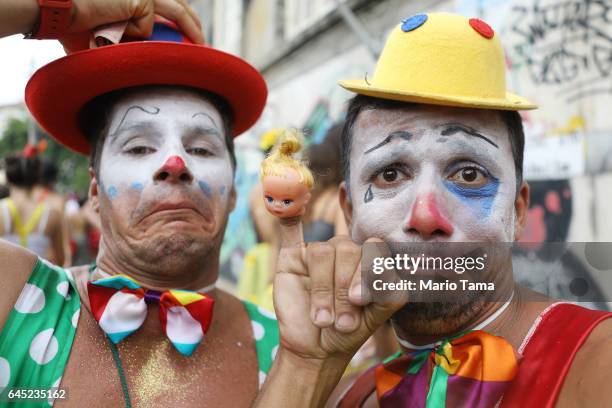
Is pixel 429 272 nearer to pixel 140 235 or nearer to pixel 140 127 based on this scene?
pixel 140 235

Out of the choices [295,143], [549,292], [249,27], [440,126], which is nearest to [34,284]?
[295,143]

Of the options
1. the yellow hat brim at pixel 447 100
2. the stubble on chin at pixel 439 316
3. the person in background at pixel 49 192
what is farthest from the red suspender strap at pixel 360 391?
the person in background at pixel 49 192

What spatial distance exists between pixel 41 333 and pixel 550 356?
1.57 metres

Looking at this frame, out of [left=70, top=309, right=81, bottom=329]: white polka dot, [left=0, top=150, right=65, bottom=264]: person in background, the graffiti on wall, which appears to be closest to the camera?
[left=70, top=309, right=81, bottom=329]: white polka dot

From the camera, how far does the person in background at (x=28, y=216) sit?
6340 mm

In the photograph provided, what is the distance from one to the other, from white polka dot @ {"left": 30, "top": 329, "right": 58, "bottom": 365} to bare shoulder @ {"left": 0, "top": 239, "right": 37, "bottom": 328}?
0.12 meters

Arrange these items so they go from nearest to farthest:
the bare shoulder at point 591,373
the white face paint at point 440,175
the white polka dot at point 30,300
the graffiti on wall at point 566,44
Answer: the bare shoulder at point 591,373
the white face paint at point 440,175
the white polka dot at point 30,300
the graffiti on wall at point 566,44

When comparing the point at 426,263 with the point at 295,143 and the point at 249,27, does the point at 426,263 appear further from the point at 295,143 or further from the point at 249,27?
the point at 249,27

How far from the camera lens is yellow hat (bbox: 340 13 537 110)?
182 centimetres

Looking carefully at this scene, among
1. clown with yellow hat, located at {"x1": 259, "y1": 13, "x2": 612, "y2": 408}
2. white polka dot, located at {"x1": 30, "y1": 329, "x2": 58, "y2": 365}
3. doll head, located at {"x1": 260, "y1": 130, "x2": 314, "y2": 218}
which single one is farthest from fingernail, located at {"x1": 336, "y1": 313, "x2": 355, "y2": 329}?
white polka dot, located at {"x1": 30, "y1": 329, "x2": 58, "y2": 365}

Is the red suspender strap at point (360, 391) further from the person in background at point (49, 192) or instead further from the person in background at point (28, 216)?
the person in background at point (49, 192)

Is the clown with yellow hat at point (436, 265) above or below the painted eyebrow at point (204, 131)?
above

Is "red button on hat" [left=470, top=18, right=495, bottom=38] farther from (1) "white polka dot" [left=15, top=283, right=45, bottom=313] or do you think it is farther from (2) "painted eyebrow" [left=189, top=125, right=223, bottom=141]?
(1) "white polka dot" [left=15, top=283, right=45, bottom=313]

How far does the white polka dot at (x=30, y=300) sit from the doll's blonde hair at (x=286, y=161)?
1.01m
